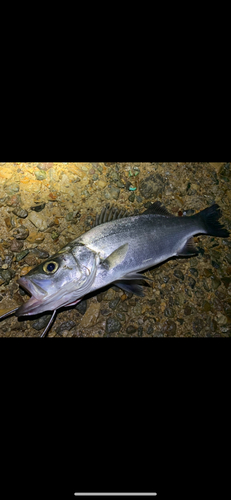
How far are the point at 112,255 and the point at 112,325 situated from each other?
0.87 metres

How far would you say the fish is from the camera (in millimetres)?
2291

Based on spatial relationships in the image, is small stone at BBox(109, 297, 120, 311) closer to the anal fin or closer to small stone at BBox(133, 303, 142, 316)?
small stone at BBox(133, 303, 142, 316)

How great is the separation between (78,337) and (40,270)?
3.16ft

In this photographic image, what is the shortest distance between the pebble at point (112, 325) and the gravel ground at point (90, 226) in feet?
0.04

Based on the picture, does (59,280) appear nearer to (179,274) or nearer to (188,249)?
(179,274)

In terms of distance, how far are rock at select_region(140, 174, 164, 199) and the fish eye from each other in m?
1.80

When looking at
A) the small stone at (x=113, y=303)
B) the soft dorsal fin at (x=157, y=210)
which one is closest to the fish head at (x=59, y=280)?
the small stone at (x=113, y=303)

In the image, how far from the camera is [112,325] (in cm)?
273

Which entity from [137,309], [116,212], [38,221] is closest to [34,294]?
[38,221]

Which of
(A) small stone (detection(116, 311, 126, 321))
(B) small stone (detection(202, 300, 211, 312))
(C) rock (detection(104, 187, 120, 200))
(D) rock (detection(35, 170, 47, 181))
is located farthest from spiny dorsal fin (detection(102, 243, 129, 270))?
(D) rock (detection(35, 170, 47, 181))

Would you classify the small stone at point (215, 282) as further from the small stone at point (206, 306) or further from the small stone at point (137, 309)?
the small stone at point (137, 309)

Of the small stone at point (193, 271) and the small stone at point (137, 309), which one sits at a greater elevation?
the small stone at point (193, 271)

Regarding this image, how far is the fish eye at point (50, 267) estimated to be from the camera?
2.32m

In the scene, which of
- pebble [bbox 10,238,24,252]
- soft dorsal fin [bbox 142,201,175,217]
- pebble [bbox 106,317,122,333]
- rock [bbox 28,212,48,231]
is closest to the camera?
pebble [bbox 106,317,122,333]
